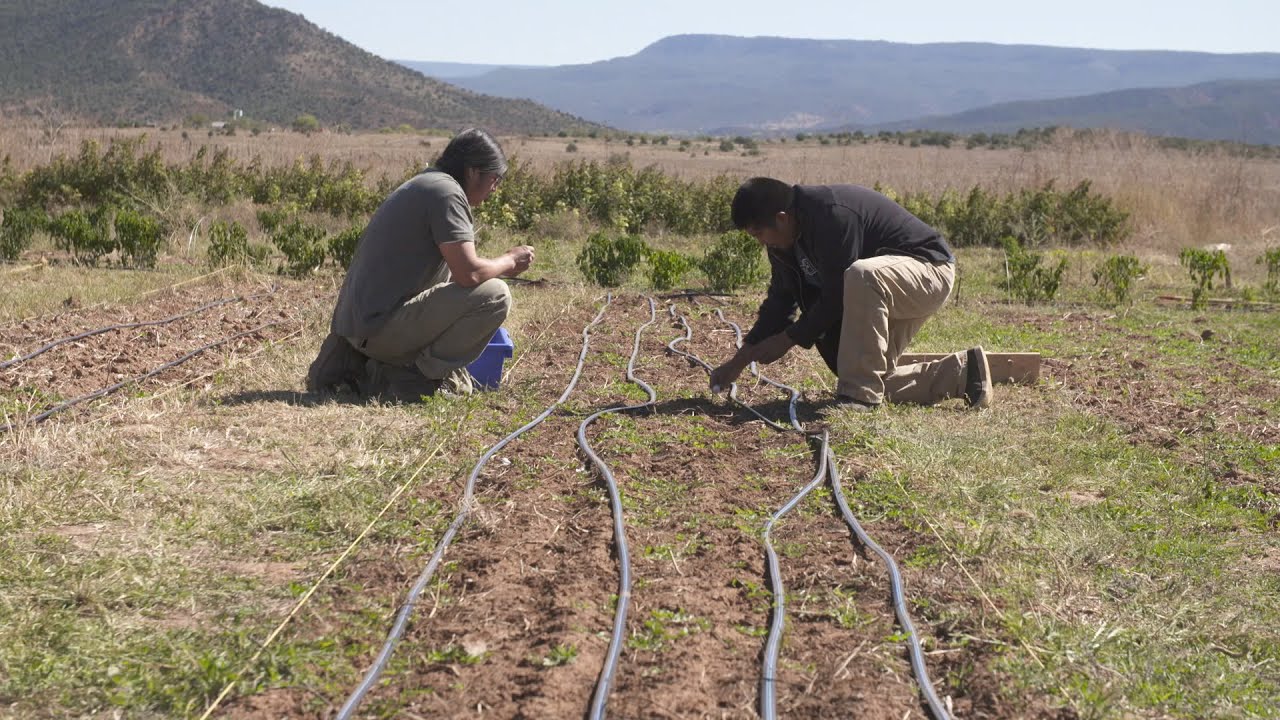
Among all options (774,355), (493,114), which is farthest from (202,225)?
(493,114)

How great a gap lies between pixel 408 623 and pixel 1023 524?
7.39ft

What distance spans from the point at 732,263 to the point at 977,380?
4.92 metres

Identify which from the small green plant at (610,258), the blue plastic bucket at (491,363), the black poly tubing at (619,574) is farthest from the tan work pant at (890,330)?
the small green plant at (610,258)

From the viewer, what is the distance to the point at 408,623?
303 centimetres

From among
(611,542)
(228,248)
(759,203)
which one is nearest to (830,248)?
(759,203)

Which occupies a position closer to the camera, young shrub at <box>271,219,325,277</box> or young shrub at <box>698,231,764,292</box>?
young shrub at <box>271,219,325,277</box>

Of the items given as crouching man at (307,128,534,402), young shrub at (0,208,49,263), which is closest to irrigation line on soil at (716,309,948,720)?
crouching man at (307,128,534,402)

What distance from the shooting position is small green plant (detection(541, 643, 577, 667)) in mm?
2779

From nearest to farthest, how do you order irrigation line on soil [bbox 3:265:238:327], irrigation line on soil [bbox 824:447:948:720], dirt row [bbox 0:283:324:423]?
irrigation line on soil [bbox 824:447:948:720]
dirt row [bbox 0:283:324:423]
irrigation line on soil [bbox 3:265:238:327]

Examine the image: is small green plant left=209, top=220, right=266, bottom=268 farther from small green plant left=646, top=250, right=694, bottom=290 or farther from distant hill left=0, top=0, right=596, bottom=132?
distant hill left=0, top=0, right=596, bottom=132

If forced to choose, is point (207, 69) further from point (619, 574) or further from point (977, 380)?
point (619, 574)

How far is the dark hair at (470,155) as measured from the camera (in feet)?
17.4

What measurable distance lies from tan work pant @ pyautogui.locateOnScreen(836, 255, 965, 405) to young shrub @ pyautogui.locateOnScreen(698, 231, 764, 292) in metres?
4.76

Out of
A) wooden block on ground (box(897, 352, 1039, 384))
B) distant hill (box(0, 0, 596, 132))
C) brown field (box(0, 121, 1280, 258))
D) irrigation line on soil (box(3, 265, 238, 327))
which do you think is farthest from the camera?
distant hill (box(0, 0, 596, 132))
